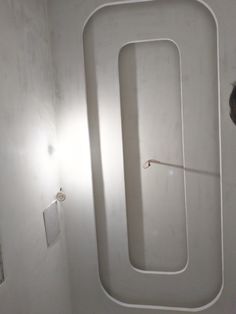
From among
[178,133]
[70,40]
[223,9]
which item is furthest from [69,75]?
[223,9]

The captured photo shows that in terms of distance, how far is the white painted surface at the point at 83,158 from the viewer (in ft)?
4.72

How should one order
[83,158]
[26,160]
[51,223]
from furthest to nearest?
[83,158], [51,223], [26,160]

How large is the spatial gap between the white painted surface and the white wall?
67 millimetres

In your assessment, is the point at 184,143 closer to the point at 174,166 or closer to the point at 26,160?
the point at 174,166

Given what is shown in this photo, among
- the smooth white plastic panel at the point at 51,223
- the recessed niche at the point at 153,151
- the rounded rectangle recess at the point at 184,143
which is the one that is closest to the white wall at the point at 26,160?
the smooth white plastic panel at the point at 51,223

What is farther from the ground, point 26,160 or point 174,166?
point 26,160

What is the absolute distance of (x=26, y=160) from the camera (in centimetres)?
130

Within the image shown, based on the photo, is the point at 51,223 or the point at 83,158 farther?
the point at 83,158

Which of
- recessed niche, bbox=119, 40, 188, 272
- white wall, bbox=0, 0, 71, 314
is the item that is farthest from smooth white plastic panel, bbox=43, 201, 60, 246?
recessed niche, bbox=119, 40, 188, 272

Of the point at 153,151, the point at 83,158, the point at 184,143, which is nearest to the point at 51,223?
the point at 83,158

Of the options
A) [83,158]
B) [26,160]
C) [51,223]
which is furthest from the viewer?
[83,158]

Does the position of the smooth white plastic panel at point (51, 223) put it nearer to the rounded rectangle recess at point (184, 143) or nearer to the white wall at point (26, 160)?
the white wall at point (26, 160)

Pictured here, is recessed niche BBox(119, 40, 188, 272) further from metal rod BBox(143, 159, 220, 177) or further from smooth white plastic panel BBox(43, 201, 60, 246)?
smooth white plastic panel BBox(43, 201, 60, 246)

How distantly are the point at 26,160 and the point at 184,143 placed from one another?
64cm
